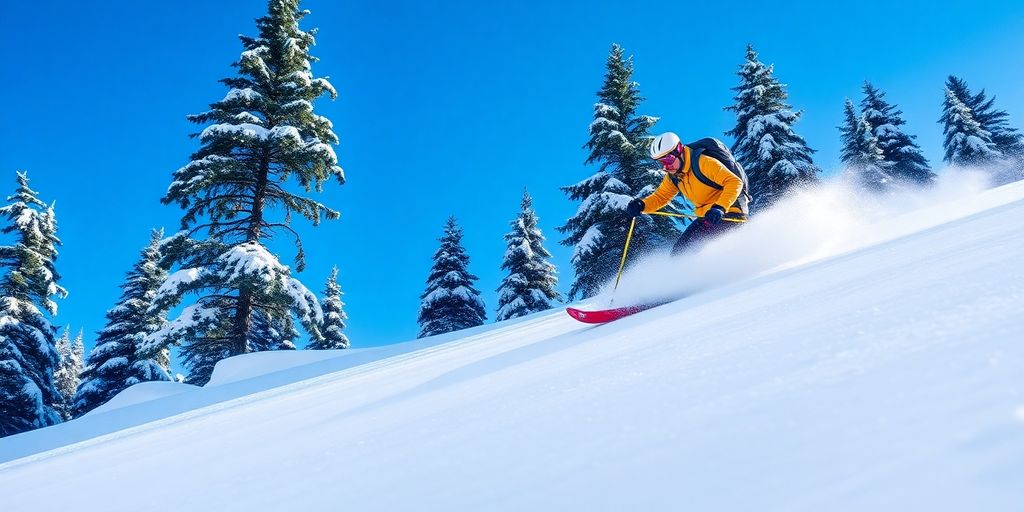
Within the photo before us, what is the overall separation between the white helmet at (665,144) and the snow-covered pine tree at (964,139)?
33.2 metres

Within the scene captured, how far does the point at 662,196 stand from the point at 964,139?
3326cm

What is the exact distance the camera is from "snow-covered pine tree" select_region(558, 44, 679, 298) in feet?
56.9

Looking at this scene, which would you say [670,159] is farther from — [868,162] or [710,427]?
[868,162]

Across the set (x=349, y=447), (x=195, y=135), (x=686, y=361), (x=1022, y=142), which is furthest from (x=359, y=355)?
(x=1022, y=142)

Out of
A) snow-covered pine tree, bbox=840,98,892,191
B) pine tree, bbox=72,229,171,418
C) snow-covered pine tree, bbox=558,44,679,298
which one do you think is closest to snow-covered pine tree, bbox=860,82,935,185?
snow-covered pine tree, bbox=840,98,892,191

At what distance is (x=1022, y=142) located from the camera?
93.4ft

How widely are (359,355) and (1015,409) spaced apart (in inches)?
321

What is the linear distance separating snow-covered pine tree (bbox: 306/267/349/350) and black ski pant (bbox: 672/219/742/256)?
1025 inches

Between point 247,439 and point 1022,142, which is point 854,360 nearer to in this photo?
point 247,439

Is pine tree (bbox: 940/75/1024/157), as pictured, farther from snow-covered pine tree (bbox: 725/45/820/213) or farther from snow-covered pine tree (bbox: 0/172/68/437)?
snow-covered pine tree (bbox: 0/172/68/437)

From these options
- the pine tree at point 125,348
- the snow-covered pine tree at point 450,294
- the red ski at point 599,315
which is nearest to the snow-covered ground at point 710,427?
the red ski at point 599,315

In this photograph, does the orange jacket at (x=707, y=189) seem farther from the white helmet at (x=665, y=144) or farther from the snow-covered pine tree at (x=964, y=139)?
the snow-covered pine tree at (x=964, y=139)

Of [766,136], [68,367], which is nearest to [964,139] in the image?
[766,136]

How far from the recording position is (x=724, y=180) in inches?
224
